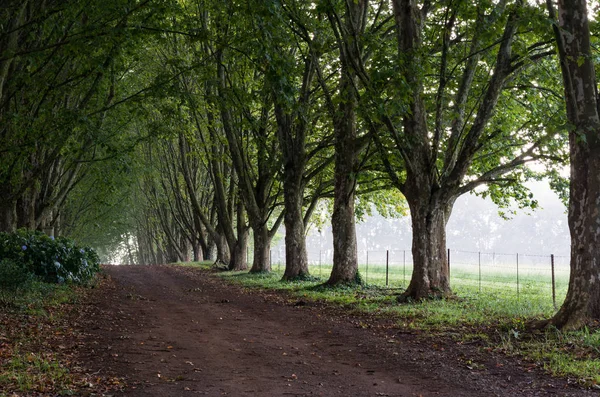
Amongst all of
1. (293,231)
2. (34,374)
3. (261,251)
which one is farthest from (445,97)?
(261,251)

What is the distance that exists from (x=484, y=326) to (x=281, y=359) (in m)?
4.03

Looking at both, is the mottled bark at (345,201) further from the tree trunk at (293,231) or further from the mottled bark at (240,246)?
the mottled bark at (240,246)

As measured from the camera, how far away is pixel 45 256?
15172mm

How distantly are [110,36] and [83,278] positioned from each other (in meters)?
8.33

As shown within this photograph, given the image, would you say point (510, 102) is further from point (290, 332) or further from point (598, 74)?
point (290, 332)

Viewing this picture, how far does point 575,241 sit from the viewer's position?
8938 mm

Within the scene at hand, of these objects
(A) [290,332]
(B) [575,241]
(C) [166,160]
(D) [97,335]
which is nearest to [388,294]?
(A) [290,332]

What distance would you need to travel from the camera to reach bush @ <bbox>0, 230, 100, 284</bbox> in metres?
14.1

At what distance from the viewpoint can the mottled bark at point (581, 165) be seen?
8.68 m

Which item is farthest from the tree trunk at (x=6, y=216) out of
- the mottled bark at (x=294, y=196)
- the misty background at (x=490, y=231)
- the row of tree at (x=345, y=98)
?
the misty background at (x=490, y=231)

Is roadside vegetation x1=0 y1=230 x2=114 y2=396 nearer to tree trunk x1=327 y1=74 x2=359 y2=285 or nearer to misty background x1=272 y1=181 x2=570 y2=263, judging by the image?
tree trunk x1=327 y1=74 x2=359 y2=285

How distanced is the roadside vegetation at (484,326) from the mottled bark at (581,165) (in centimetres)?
45

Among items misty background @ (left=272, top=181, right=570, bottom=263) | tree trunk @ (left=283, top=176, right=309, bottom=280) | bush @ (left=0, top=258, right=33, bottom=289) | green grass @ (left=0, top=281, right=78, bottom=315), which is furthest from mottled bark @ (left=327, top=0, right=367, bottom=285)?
misty background @ (left=272, top=181, right=570, bottom=263)

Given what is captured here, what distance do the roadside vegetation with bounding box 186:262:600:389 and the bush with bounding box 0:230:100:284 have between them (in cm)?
617
